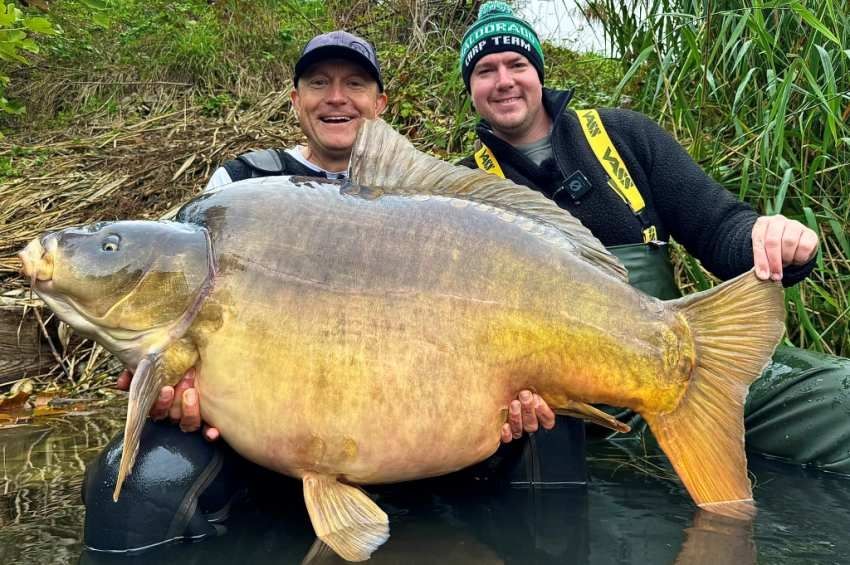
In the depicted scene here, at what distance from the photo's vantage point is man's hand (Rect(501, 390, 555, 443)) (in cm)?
160

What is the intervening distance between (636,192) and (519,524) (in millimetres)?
1265

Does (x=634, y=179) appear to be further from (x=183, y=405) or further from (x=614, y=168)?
(x=183, y=405)

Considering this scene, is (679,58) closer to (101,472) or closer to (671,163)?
(671,163)

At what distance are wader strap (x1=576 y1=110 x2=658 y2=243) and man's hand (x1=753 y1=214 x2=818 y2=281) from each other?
0.63 m

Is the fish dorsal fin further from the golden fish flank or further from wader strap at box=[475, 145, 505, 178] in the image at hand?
wader strap at box=[475, 145, 505, 178]

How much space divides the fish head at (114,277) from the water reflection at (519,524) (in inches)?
21.3

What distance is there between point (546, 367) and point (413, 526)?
0.53 meters

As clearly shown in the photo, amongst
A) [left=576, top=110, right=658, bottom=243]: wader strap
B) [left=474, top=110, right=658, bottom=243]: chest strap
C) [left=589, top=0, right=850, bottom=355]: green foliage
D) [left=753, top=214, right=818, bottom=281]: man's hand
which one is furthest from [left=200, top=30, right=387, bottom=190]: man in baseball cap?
[left=753, top=214, right=818, bottom=281]: man's hand

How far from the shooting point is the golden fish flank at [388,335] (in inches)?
59.7

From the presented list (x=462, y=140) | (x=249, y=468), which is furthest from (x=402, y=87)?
(x=249, y=468)

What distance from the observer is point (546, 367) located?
5.05 feet

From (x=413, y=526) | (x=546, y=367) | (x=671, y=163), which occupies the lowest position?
(x=413, y=526)

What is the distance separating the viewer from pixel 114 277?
153 cm

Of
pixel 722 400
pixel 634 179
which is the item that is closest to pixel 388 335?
pixel 722 400
